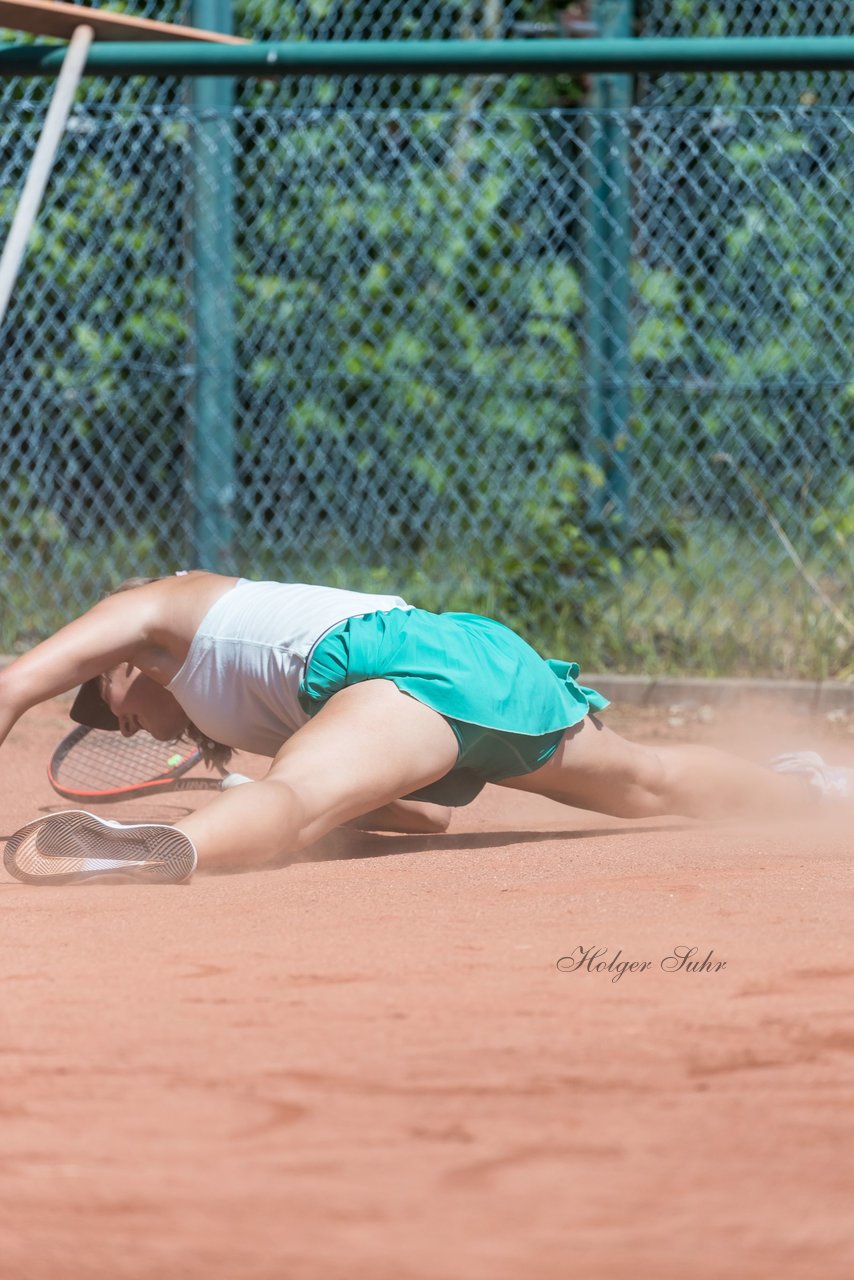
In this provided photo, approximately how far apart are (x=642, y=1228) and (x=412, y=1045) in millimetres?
484

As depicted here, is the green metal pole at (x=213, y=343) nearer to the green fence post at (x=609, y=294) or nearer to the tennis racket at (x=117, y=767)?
the green fence post at (x=609, y=294)

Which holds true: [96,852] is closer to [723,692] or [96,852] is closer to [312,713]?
[312,713]

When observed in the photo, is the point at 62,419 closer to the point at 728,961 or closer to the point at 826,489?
the point at 826,489

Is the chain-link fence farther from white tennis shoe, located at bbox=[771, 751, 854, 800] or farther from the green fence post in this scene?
white tennis shoe, located at bbox=[771, 751, 854, 800]

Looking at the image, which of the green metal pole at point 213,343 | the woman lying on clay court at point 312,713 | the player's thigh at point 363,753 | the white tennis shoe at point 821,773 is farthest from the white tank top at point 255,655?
the green metal pole at point 213,343

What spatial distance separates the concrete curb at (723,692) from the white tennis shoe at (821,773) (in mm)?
1364

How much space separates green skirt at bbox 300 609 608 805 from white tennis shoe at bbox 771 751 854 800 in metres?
0.78

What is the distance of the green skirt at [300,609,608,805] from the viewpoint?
9.76 feet

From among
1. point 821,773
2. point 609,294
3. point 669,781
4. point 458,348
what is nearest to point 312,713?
point 669,781

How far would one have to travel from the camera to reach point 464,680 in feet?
9.79

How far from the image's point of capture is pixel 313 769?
273 cm

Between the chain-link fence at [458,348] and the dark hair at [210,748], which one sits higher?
the chain-link fence at [458,348]

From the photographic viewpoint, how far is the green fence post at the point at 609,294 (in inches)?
221
